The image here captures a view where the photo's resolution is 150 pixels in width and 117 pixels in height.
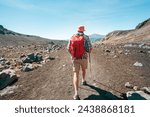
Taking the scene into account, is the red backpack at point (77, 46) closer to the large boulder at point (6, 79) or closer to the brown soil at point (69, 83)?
the brown soil at point (69, 83)

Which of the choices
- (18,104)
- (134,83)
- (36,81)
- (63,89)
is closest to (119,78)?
(134,83)

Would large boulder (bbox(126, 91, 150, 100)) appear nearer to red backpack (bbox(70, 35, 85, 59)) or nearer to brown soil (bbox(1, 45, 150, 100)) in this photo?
brown soil (bbox(1, 45, 150, 100))

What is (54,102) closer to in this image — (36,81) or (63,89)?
(63,89)

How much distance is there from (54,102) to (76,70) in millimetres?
1577

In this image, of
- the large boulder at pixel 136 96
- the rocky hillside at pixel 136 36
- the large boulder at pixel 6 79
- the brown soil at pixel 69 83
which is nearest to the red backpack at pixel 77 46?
the brown soil at pixel 69 83

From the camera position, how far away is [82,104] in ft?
29.1

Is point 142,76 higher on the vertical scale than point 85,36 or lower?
lower

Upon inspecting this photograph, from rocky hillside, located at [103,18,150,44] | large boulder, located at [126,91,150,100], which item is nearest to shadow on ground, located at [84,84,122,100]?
large boulder, located at [126,91,150,100]

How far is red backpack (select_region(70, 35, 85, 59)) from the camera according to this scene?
9.70 metres

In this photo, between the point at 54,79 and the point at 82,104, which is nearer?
the point at 82,104

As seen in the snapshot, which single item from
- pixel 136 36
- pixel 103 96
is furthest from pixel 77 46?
pixel 136 36

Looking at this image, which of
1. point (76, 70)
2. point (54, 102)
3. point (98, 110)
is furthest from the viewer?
point (76, 70)

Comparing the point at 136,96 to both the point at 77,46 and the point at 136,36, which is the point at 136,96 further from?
the point at 136,36

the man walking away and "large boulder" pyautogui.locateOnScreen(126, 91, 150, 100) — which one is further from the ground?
the man walking away
